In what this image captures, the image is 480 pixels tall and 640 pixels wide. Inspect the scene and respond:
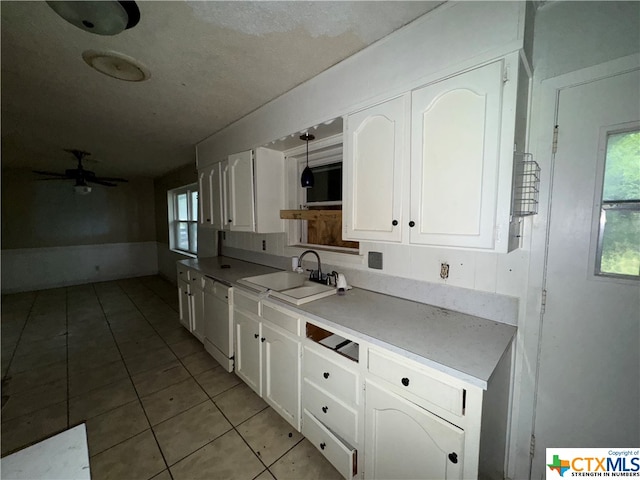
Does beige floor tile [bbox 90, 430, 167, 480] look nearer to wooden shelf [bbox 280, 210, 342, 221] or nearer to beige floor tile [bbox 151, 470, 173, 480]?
beige floor tile [bbox 151, 470, 173, 480]

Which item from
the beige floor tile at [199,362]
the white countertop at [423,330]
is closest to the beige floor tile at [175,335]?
the beige floor tile at [199,362]

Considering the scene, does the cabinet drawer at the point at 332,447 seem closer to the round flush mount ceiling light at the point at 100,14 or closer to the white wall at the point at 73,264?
the round flush mount ceiling light at the point at 100,14

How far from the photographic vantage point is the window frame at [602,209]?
103 centimetres

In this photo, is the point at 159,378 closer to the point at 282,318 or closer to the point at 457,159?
the point at 282,318

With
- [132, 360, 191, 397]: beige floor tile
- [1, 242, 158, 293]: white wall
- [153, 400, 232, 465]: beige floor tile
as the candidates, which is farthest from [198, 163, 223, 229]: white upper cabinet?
[1, 242, 158, 293]: white wall

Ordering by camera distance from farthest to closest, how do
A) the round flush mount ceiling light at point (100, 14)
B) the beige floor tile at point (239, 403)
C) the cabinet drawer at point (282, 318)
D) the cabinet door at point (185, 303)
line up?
the cabinet door at point (185, 303) < the beige floor tile at point (239, 403) < the cabinet drawer at point (282, 318) < the round flush mount ceiling light at point (100, 14)

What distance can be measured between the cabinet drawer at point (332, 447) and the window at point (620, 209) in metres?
1.46

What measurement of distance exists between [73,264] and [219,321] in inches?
218

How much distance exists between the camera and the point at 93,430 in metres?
1.74

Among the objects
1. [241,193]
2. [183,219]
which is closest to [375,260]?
[241,193]

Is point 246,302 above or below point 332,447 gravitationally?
above

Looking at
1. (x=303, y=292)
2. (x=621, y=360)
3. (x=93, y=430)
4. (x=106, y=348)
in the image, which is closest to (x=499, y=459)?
(x=621, y=360)

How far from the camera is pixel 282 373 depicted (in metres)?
1.70

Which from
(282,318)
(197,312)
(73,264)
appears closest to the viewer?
(282,318)
